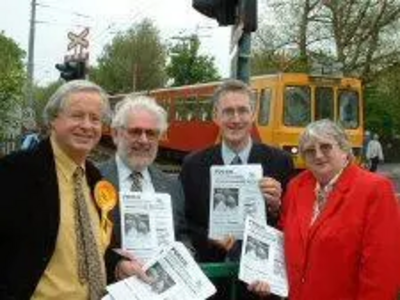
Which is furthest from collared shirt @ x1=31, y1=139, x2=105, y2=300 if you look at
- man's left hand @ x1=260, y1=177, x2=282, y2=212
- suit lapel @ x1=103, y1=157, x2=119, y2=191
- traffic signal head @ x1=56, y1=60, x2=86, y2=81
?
traffic signal head @ x1=56, y1=60, x2=86, y2=81

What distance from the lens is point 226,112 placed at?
481 centimetres

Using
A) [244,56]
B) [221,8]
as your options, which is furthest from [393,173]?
[244,56]

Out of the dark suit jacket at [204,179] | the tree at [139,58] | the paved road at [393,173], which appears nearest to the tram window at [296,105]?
the paved road at [393,173]

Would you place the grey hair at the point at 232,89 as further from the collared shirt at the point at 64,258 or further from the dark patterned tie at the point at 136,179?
the collared shirt at the point at 64,258

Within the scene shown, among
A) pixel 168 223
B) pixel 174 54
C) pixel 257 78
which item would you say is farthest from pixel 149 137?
pixel 174 54

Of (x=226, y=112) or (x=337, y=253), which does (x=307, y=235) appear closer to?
(x=337, y=253)

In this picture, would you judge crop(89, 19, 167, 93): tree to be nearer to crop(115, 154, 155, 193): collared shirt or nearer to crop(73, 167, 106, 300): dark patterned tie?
crop(115, 154, 155, 193): collared shirt

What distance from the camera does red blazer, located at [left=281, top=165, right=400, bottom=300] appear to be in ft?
14.3

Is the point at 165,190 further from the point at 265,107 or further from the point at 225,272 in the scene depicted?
the point at 265,107

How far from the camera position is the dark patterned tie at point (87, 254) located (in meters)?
3.89

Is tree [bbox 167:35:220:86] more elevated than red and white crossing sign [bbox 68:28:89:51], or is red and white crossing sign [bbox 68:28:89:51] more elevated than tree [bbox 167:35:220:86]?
tree [bbox 167:35:220:86]

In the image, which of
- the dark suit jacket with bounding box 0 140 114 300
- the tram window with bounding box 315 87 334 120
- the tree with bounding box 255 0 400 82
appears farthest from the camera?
the tree with bounding box 255 0 400 82

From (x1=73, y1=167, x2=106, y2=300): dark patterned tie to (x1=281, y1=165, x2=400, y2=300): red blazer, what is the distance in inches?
42.6

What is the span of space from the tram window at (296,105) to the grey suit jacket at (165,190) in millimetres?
18846
